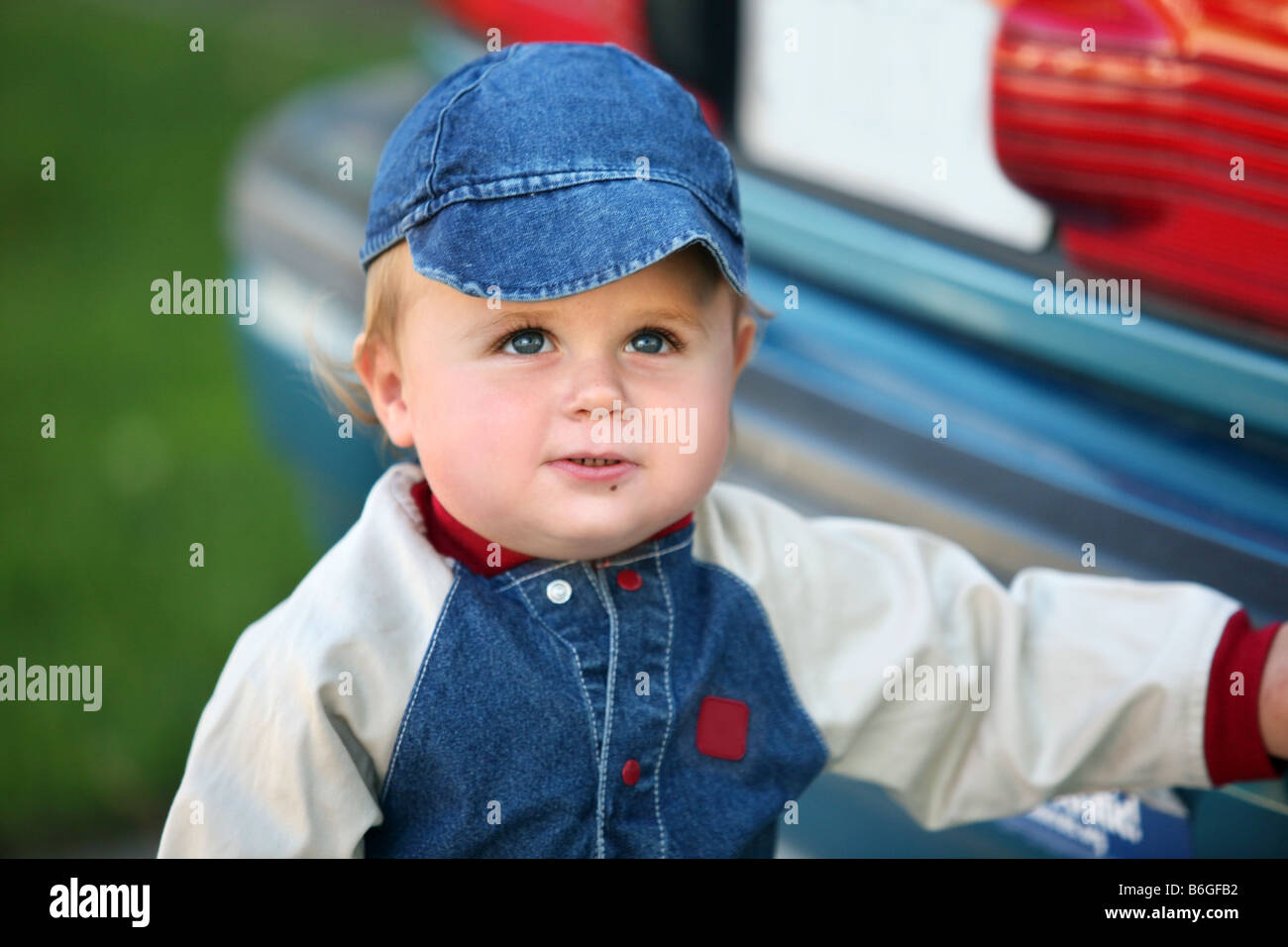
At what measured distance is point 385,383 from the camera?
153cm

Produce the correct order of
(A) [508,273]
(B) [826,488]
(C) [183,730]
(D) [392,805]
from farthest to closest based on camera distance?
(C) [183,730], (B) [826,488], (D) [392,805], (A) [508,273]

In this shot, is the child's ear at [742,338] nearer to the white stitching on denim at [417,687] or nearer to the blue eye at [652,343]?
the blue eye at [652,343]

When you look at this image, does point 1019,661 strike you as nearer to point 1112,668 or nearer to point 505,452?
point 1112,668

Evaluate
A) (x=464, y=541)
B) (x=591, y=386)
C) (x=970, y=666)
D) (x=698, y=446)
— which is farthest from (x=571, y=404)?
(x=970, y=666)

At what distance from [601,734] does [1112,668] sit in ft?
1.78

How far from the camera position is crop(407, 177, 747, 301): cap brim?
1323mm

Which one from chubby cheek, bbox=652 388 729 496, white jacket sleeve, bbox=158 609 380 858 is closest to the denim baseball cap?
chubby cheek, bbox=652 388 729 496

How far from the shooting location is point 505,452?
1365mm

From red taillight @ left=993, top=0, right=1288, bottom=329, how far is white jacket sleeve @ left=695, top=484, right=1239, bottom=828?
338mm

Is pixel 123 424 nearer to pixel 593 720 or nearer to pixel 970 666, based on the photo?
pixel 593 720

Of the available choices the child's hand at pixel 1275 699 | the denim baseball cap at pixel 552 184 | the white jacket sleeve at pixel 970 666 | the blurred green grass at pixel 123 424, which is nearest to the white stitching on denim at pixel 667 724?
the white jacket sleeve at pixel 970 666

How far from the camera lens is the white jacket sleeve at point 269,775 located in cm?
135

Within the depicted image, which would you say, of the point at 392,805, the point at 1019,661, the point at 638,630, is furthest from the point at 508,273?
the point at 1019,661

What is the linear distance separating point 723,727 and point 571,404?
1.30ft
